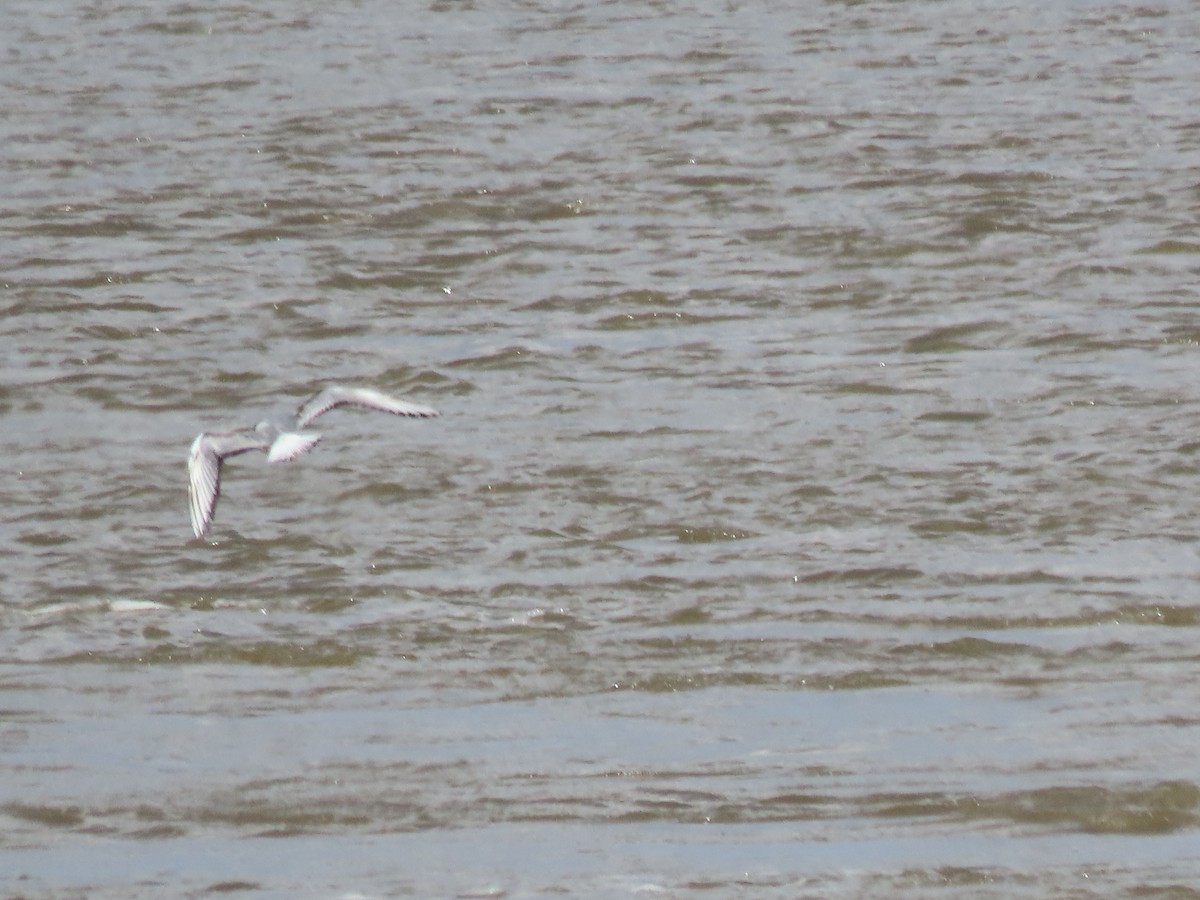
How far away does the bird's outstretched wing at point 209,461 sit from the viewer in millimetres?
6211

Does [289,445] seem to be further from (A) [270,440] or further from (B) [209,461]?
(B) [209,461]

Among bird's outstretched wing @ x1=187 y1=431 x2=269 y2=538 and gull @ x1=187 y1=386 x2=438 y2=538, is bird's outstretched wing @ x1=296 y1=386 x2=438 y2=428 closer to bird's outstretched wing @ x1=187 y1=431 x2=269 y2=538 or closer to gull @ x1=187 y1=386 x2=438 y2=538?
gull @ x1=187 y1=386 x2=438 y2=538

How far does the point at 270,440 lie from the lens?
610 cm

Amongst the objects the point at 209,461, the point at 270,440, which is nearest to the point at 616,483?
the point at 209,461

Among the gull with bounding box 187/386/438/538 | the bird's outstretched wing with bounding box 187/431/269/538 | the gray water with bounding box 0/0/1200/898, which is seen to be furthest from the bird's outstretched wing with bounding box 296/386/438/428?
the gray water with bounding box 0/0/1200/898

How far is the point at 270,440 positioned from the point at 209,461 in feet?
1.36

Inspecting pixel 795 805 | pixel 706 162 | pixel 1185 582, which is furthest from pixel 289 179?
pixel 795 805

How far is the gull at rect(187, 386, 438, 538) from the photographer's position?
19.7ft

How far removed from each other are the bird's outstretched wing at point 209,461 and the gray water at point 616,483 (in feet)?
0.91

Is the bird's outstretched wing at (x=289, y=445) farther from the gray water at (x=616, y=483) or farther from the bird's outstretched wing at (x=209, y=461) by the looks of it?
the gray water at (x=616, y=483)

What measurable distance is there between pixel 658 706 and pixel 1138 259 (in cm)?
448

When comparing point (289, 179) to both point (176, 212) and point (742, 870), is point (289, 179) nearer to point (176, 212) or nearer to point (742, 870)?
point (176, 212)

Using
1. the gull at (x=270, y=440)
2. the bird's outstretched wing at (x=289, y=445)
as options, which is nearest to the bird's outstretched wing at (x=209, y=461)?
the gull at (x=270, y=440)

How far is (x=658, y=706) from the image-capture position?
5.78 metres
